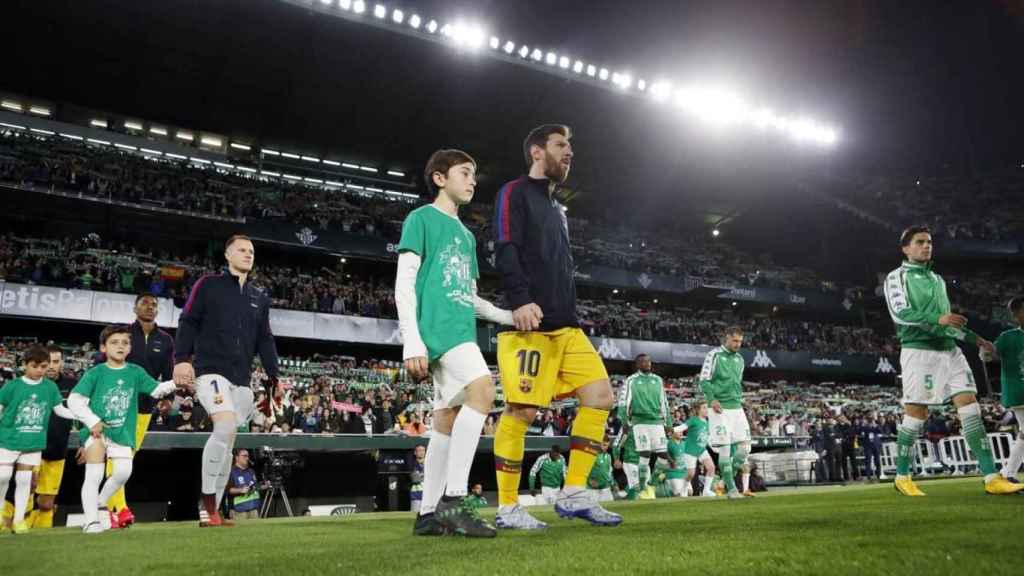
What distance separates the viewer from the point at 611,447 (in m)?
15.0

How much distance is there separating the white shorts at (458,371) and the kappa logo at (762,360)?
3395 centimetres

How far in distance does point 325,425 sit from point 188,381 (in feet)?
30.7

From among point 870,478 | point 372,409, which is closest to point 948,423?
point 870,478

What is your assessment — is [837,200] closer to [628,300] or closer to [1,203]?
[628,300]

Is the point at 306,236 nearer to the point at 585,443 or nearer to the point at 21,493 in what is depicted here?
the point at 21,493

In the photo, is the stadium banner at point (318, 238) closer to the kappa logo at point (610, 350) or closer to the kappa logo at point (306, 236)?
the kappa logo at point (306, 236)

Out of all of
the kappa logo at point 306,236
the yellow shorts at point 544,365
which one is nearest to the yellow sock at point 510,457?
the yellow shorts at point 544,365

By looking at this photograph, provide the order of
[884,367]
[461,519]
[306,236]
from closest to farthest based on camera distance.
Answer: [461,519]
[306,236]
[884,367]

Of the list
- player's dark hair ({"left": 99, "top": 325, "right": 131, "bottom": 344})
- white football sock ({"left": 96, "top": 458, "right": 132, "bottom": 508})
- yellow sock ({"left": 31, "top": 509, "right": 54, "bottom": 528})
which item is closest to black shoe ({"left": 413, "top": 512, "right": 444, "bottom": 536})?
white football sock ({"left": 96, "top": 458, "right": 132, "bottom": 508})

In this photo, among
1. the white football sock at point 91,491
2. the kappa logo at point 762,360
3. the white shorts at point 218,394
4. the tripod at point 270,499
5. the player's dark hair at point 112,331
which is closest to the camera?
the white shorts at point 218,394

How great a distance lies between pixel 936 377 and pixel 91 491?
7.49 meters

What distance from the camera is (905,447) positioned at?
6.21 meters

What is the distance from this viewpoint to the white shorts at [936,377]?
5.82 metres

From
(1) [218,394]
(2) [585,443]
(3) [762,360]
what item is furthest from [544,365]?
(3) [762,360]
